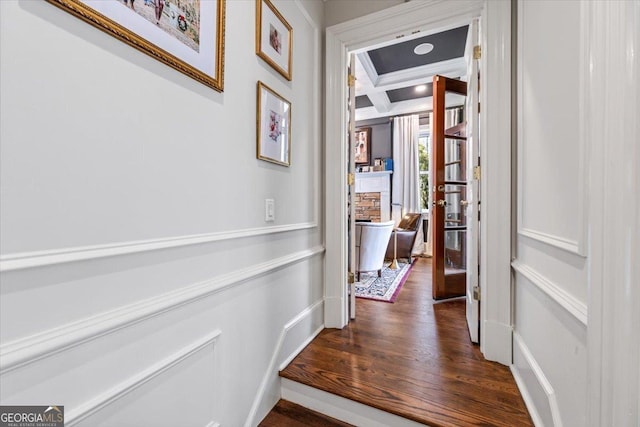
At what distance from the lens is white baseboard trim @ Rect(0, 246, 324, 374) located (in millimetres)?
566

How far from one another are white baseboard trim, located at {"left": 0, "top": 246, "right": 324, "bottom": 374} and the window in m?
5.08

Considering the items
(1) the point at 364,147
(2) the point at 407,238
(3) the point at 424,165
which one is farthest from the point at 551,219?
(1) the point at 364,147

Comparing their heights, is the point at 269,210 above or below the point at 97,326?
above

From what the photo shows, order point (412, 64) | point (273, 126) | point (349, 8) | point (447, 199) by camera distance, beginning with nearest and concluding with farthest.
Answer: point (273, 126), point (349, 8), point (447, 199), point (412, 64)

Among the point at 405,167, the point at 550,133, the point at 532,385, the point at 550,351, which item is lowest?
the point at 532,385

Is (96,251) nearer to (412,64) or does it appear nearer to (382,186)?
(412,64)

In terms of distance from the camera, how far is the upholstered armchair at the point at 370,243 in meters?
3.32

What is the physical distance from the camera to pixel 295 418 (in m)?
1.38

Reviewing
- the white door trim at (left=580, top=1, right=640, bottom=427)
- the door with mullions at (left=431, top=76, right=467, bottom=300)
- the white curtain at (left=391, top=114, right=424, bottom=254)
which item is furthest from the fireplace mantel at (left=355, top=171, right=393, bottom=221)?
the white door trim at (left=580, top=1, right=640, bottom=427)

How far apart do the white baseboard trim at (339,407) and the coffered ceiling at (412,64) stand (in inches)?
106

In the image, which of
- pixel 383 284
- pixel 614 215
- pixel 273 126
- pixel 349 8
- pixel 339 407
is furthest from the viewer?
pixel 383 284

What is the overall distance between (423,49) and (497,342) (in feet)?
11.1

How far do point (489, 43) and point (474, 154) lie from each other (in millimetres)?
650

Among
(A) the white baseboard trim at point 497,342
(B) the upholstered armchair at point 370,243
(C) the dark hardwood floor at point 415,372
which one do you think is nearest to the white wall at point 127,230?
(C) the dark hardwood floor at point 415,372
